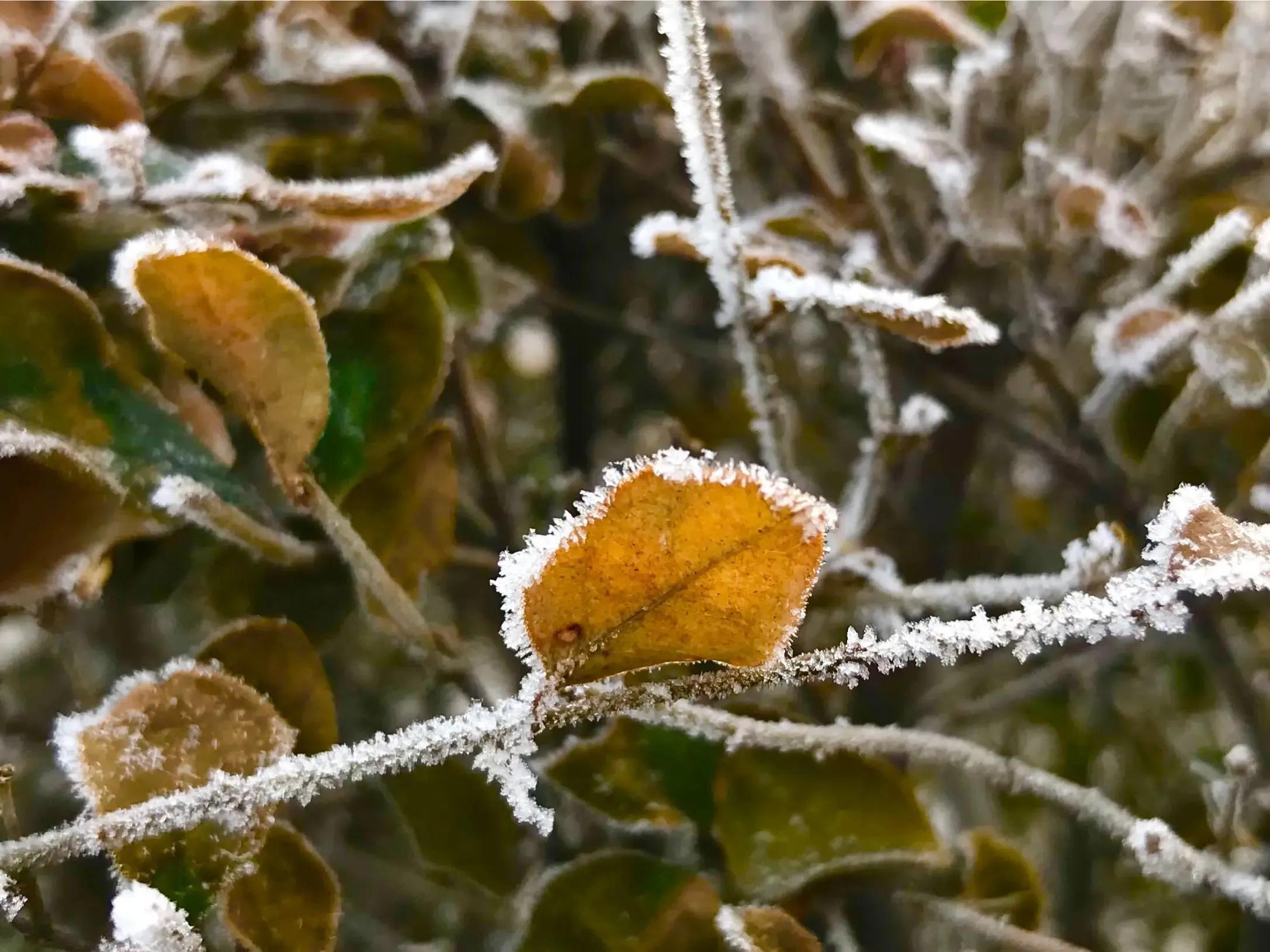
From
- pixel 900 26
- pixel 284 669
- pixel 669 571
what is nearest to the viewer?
pixel 669 571

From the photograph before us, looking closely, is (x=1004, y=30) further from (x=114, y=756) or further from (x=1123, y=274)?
(x=114, y=756)

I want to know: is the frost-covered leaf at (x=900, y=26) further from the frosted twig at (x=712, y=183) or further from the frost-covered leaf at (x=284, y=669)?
the frost-covered leaf at (x=284, y=669)

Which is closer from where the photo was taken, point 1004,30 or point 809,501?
point 809,501

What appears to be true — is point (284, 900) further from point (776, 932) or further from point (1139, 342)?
point (1139, 342)

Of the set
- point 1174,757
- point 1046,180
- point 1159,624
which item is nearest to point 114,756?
point 1159,624

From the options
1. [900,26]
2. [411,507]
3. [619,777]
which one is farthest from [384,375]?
[900,26]

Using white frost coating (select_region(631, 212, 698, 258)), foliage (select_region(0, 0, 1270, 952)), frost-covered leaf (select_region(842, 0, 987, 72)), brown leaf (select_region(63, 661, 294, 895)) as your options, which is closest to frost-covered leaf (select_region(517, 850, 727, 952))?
foliage (select_region(0, 0, 1270, 952))

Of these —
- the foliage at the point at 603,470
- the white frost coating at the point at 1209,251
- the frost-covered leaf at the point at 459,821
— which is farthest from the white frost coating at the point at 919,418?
the frost-covered leaf at the point at 459,821
